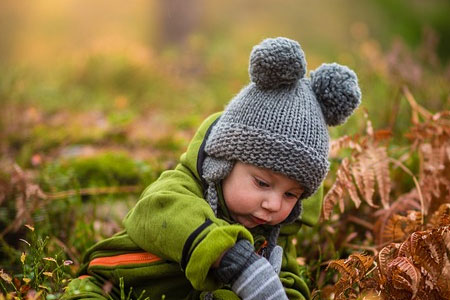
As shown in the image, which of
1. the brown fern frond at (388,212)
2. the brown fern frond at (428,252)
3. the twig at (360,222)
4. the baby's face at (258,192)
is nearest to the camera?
the brown fern frond at (428,252)

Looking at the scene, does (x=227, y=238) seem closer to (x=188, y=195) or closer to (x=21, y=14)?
(x=188, y=195)

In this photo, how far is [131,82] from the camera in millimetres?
8328

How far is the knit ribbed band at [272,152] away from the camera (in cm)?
248

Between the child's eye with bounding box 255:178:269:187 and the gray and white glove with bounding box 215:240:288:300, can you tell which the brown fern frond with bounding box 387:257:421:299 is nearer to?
the gray and white glove with bounding box 215:240:288:300

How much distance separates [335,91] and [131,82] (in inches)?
234

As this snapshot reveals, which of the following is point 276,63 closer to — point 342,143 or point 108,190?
point 342,143

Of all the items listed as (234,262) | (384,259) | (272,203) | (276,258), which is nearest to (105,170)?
(276,258)

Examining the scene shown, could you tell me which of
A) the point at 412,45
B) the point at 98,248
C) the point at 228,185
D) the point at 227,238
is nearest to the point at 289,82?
the point at 228,185

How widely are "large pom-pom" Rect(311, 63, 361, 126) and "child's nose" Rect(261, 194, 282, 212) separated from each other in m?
0.55

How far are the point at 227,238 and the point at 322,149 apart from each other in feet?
2.17

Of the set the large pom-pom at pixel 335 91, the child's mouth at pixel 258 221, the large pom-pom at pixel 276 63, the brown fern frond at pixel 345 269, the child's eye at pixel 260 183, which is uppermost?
the large pom-pom at pixel 276 63

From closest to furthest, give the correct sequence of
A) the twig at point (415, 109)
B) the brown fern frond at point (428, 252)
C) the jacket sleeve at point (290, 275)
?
1. the brown fern frond at point (428, 252)
2. the jacket sleeve at point (290, 275)
3. the twig at point (415, 109)

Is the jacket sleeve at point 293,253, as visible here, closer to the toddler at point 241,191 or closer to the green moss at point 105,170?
the toddler at point 241,191

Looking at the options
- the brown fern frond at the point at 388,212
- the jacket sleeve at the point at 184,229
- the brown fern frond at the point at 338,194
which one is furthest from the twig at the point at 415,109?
the jacket sleeve at the point at 184,229
